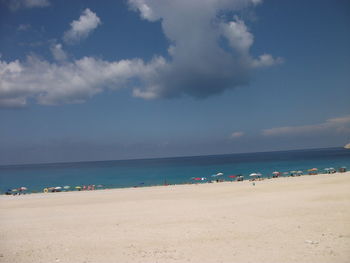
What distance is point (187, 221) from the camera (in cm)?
1430

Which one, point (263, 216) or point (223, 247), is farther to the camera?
point (263, 216)

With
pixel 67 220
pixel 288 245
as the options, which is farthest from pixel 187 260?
pixel 67 220

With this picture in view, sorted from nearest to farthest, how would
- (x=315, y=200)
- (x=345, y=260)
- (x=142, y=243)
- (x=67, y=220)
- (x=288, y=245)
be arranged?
(x=345, y=260) → (x=288, y=245) → (x=142, y=243) → (x=67, y=220) → (x=315, y=200)

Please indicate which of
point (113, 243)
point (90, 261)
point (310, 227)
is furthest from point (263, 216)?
point (90, 261)

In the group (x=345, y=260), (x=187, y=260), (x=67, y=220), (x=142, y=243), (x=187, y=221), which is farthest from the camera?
(x=67, y=220)

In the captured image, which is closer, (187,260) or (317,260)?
(317,260)

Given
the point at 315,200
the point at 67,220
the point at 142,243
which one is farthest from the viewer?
the point at 315,200

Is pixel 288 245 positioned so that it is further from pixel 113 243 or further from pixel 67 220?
pixel 67 220

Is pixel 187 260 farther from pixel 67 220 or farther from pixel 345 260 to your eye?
pixel 67 220

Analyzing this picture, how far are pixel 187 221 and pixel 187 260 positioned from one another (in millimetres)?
5974

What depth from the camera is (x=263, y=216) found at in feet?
48.4

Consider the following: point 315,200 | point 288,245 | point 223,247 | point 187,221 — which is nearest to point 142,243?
point 223,247

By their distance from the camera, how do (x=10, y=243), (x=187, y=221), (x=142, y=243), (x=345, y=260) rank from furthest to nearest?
(x=187, y=221) → (x=10, y=243) → (x=142, y=243) → (x=345, y=260)

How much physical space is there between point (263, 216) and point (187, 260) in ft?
25.3
